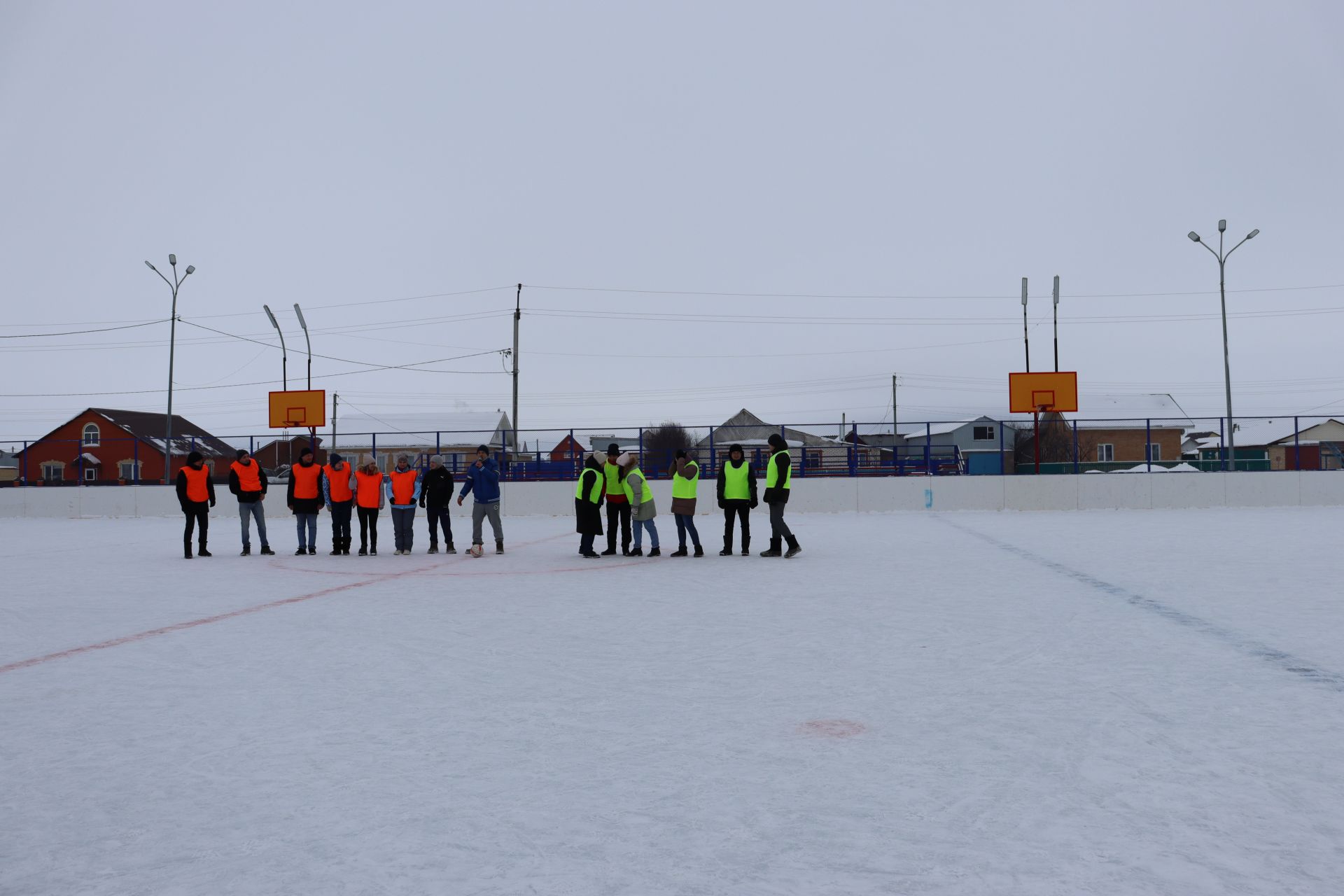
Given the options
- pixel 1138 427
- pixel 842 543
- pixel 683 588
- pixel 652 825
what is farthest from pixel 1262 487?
pixel 1138 427

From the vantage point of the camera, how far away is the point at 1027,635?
7.11 metres

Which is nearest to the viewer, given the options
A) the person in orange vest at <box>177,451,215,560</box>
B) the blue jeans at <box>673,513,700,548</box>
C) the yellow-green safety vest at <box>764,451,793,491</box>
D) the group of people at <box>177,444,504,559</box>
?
the yellow-green safety vest at <box>764,451,793,491</box>

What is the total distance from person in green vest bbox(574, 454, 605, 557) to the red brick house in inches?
1068

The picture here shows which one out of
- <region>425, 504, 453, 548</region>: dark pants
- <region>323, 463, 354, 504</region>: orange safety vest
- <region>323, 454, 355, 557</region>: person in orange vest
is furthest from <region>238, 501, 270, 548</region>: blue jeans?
<region>425, 504, 453, 548</region>: dark pants

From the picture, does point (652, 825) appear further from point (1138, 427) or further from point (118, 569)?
point (1138, 427)

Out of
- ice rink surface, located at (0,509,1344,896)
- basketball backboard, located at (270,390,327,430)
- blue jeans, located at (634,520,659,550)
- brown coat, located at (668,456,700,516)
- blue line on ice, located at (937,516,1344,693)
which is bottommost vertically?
ice rink surface, located at (0,509,1344,896)

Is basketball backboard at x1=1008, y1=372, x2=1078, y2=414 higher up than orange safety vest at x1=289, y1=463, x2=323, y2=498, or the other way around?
basketball backboard at x1=1008, y1=372, x2=1078, y2=414

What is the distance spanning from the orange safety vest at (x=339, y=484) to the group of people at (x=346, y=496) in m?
0.01

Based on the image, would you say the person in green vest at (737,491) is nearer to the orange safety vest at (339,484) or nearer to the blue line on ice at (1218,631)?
the blue line on ice at (1218,631)

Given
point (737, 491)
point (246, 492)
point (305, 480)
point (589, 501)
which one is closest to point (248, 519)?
point (246, 492)

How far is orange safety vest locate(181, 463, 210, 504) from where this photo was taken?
47.6 ft

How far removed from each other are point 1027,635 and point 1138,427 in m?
54.3

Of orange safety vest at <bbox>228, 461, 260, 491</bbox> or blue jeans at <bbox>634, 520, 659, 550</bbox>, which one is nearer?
blue jeans at <bbox>634, 520, 659, 550</bbox>

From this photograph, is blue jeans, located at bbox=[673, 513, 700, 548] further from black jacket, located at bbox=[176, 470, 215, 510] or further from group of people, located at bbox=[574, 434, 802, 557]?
black jacket, located at bbox=[176, 470, 215, 510]
